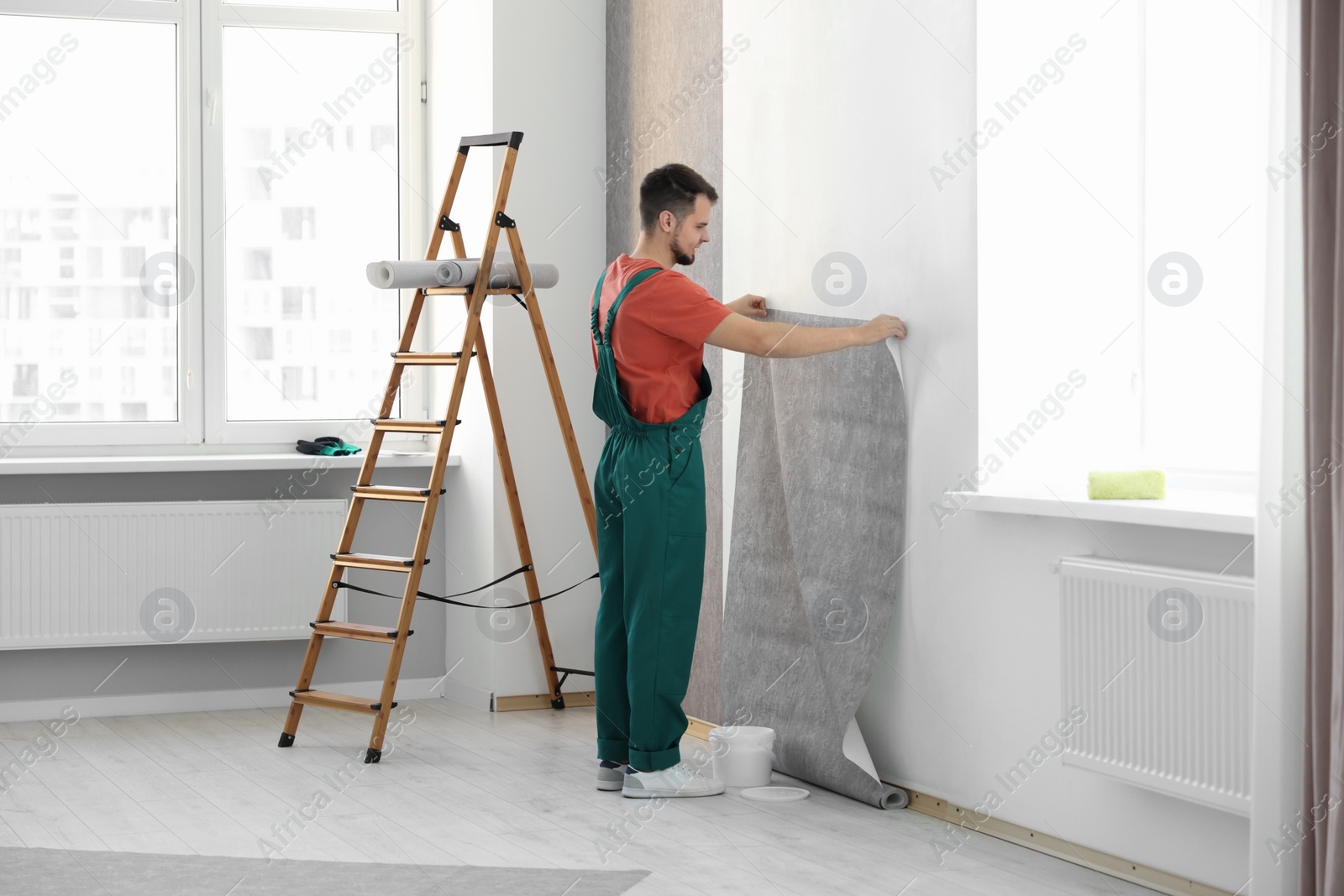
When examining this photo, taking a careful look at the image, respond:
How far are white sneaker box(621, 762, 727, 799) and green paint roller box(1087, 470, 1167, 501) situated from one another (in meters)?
1.39

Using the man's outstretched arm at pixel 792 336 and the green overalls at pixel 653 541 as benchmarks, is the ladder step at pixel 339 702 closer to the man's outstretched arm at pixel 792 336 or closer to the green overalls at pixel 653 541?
the green overalls at pixel 653 541

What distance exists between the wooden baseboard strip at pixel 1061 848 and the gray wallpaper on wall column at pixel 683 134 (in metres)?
1.07

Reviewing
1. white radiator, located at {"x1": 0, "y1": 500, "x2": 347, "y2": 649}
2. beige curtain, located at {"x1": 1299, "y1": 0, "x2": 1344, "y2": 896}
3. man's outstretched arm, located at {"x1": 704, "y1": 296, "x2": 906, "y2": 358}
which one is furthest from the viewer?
white radiator, located at {"x1": 0, "y1": 500, "x2": 347, "y2": 649}

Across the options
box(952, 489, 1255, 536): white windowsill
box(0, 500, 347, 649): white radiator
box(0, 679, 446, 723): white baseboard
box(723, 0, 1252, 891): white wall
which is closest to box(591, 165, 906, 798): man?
box(723, 0, 1252, 891): white wall

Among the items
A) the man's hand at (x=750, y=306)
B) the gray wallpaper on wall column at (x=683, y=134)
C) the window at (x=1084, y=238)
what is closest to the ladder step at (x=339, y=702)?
the gray wallpaper on wall column at (x=683, y=134)

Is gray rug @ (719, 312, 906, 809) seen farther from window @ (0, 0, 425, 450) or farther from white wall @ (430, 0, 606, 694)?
window @ (0, 0, 425, 450)

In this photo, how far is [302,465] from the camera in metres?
5.21

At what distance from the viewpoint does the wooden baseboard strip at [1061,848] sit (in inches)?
118

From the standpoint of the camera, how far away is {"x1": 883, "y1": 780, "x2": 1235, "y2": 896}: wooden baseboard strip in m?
3.01

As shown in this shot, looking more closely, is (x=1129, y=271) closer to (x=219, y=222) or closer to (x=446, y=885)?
(x=446, y=885)

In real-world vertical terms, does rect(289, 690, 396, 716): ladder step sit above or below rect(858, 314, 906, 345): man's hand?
below

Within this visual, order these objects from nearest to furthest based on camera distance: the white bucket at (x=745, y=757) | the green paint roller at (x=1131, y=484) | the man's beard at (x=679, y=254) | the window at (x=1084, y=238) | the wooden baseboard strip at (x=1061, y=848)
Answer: the wooden baseboard strip at (x=1061, y=848) → the green paint roller at (x=1131, y=484) → the window at (x=1084, y=238) → the man's beard at (x=679, y=254) → the white bucket at (x=745, y=757)

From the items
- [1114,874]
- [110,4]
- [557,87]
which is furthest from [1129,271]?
[110,4]

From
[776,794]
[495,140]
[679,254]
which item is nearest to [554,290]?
[495,140]
